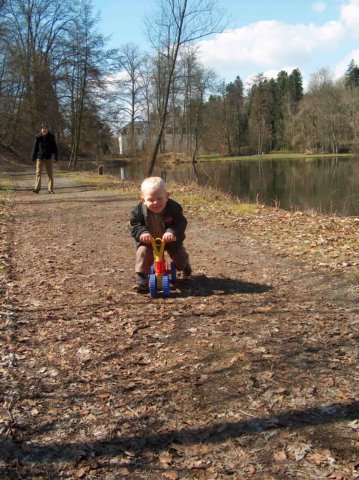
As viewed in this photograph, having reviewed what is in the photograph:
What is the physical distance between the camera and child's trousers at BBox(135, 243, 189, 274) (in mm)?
4895

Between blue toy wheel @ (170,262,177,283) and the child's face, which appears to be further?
blue toy wheel @ (170,262,177,283)

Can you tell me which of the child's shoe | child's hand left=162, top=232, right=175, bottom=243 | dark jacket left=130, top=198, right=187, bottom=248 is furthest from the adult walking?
child's hand left=162, top=232, right=175, bottom=243

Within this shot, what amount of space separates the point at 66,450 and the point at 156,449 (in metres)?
0.48

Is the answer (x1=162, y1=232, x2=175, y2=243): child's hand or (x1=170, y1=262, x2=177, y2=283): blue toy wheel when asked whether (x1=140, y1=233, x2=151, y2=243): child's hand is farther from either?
(x1=170, y1=262, x2=177, y2=283): blue toy wheel

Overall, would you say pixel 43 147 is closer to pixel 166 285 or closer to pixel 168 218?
pixel 168 218

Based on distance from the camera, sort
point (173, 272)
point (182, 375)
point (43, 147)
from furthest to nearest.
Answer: point (43, 147)
point (173, 272)
point (182, 375)

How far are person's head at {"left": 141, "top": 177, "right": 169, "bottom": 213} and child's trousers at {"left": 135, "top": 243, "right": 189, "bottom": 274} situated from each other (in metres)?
0.43

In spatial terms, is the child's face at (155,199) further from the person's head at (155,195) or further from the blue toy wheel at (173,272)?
the blue toy wheel at (173,272)

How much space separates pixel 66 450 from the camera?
7.93 feet

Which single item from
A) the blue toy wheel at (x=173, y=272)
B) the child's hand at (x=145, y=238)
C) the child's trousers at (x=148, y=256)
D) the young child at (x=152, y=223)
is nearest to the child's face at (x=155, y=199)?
the young child at (x=152, y=223)

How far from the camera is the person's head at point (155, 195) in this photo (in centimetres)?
473

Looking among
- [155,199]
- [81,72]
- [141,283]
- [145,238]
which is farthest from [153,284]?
[81,72]

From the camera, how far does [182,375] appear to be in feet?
10.4

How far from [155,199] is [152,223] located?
32 centimetres
